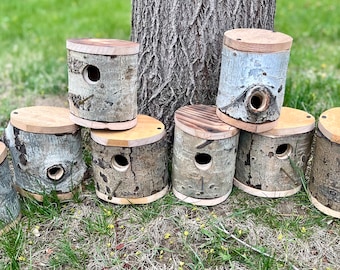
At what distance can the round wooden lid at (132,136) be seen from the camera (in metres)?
2.49

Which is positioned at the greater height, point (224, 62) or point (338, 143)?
point (224, 62)

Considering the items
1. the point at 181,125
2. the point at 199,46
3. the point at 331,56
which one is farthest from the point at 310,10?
the point at 181,125

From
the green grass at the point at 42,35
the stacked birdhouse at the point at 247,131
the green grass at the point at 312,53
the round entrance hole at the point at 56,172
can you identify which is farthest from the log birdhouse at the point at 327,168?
the green grass at the point at 42,35

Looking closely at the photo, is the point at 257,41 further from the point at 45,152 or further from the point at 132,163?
the point at 45,152

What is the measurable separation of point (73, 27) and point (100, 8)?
879 millimetres

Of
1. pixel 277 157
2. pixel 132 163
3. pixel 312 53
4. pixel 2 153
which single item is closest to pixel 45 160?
pixel 2 153

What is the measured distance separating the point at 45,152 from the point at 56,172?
7.4 inches

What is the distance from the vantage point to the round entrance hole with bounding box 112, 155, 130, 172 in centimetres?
258

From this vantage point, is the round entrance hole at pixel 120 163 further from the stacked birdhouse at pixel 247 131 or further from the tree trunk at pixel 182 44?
the tree trunk at pixel 182 44

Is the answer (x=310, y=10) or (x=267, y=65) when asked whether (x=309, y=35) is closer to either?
(x=310, y=10)

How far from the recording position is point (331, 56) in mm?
4898

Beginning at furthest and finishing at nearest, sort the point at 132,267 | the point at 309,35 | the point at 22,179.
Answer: the point at 309,35 < the point at 22,179 < the point at 132,267

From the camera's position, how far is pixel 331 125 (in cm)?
254

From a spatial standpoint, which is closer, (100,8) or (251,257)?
(251,257)
